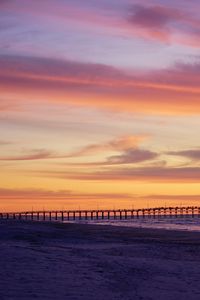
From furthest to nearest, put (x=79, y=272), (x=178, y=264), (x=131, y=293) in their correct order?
(x=178, y=264)
(x=79, y=272)
(x=131, y=293)

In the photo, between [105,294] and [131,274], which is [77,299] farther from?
[131,274]

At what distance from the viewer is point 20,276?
12703mm

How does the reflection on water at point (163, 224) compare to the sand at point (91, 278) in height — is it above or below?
above

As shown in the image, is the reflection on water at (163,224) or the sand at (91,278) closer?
the sand at (91,278)

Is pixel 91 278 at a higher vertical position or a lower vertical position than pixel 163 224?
lower

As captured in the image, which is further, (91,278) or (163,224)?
(163,224)

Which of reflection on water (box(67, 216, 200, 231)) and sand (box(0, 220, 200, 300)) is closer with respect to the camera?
sand (box(0, 220, 200, 300))

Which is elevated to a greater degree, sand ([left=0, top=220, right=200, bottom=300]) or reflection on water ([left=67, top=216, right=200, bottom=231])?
reflection on water ([left=67, top=216, right=200, bottom=231])

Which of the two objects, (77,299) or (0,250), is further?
(0,250)

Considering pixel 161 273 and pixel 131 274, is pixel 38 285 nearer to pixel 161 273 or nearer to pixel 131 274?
pixel 131 274

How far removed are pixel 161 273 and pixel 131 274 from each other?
4.18ft

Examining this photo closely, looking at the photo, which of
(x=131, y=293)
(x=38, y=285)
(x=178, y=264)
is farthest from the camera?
(x=178, y=264)

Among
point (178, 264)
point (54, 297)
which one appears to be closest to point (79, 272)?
point (54, 297)

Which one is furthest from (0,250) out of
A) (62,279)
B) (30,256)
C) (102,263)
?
(62,279)
